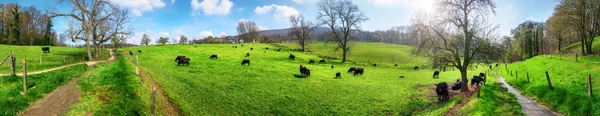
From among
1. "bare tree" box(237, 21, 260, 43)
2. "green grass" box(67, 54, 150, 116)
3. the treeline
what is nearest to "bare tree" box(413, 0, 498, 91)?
"green grass" box(67, 54, 150, 116)

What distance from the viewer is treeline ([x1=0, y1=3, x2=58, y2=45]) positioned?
6900cm

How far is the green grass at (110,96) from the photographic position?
13.1m

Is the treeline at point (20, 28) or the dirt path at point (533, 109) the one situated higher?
the treeline at point (20, 28)

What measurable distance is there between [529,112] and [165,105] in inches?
824

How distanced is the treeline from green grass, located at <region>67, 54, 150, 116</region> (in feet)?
213

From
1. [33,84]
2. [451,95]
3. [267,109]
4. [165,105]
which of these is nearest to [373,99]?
[451,95]

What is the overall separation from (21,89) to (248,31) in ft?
412

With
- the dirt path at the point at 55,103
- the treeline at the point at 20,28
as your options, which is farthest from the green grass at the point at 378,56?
the treeline at the point at 20,28

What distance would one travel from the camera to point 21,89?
15.6 m

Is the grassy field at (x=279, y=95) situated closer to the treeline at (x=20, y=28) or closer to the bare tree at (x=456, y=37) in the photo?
the bare tree at (x=456, y=37)

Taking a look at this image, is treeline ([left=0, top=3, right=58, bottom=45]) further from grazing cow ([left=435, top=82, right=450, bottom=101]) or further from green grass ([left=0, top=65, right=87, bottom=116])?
grazing cow ([left=435, top=82, right=450, bottom=101])

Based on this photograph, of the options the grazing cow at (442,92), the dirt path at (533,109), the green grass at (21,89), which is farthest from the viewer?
the grazing cow at (442,92)

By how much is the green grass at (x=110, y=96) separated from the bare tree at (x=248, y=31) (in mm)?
117700

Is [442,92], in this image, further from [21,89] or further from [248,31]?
[248,31]
